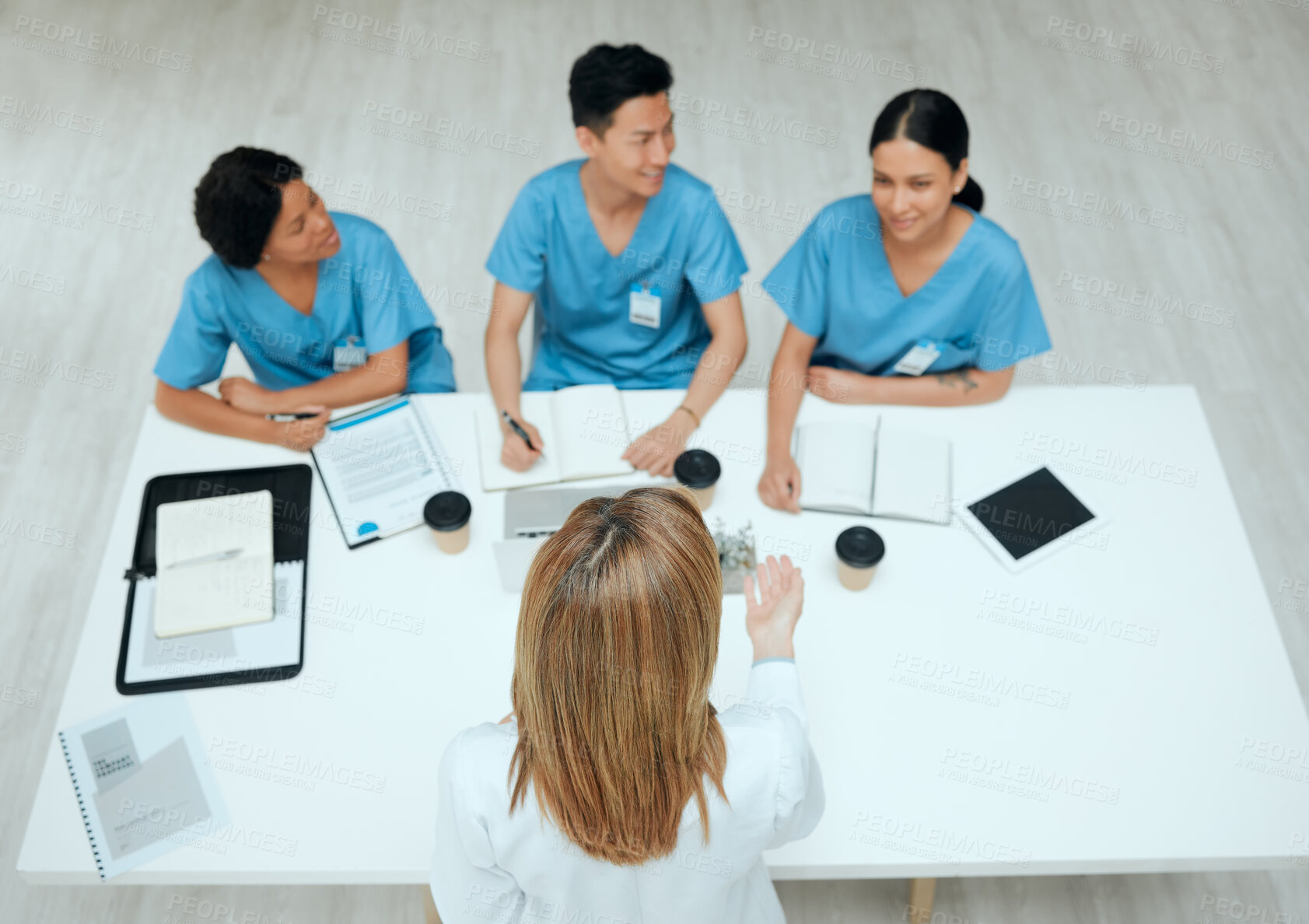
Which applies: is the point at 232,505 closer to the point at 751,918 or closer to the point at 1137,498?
the point at 751,918

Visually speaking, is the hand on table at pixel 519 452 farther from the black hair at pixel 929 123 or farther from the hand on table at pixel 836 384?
the black hair at pixel 929 123

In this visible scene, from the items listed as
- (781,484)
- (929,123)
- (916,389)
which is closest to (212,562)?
(781,484)

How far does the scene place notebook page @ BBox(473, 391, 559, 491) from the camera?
6.21ft

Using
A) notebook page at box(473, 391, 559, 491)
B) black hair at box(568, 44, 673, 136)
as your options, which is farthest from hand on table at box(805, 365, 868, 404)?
black hair at box(568, 44, 673, 136)

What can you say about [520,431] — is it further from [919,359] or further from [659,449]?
[919,359]

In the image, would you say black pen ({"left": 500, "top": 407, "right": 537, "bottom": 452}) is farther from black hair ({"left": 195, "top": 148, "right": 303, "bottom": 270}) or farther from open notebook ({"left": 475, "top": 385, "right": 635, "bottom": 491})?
black hair ({"left": 195, "top": 148, "right": 303, "bottom": 270})

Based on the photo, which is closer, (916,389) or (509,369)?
(916,389)

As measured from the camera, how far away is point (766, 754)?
49.0 inches

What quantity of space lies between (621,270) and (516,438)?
0.56 metres

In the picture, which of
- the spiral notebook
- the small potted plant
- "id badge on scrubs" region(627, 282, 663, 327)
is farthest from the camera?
"id badge on scrubs" region(627, 282, 663, 327)

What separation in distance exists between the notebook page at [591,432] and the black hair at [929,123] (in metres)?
0.72

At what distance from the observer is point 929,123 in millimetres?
1832

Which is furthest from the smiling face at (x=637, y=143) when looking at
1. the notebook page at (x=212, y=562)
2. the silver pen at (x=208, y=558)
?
the silver pen at (x=208, y=558)

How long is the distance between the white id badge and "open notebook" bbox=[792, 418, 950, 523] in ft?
0.76
